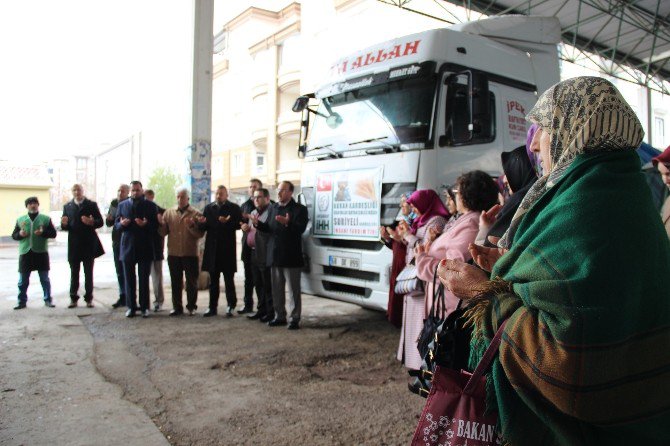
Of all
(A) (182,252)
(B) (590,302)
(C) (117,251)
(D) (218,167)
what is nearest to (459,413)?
(B) (590,302)

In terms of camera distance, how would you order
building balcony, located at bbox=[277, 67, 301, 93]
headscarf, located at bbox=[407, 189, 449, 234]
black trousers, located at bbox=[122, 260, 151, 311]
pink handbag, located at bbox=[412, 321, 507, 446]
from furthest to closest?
1. building balcony, located at bbox=[277, 67, 301, 93]
2. black trousers, located at bbox=[122, 260, 151, 311]
3. headscarf, located at bbox=[407, 189, 449, 234]
4. pink handbag, located at bbox=[412, 321, 507, 446]

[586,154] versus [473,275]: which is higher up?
[586,154]

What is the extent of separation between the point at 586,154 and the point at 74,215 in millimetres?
8371

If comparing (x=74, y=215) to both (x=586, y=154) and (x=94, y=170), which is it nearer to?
(x=586, y=154)

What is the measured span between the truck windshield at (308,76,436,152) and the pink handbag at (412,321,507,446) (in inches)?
170

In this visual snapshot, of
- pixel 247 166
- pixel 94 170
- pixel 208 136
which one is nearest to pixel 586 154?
pixel 208 136

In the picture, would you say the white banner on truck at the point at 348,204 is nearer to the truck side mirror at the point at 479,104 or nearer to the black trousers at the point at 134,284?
the truck side mirror at the point at 479,104

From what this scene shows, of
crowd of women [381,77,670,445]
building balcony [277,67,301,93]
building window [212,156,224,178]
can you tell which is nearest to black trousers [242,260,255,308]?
crowd of women [381,77,670,445]

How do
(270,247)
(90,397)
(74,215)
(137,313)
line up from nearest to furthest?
1. (90,397)
2. (270,247)
3. (137,313)
4. (74,215)

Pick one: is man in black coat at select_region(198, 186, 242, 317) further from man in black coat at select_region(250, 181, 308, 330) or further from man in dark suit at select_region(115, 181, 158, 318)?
man in black coat at select_region(250, 181, 308, 330)

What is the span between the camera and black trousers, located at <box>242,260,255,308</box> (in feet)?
26.1

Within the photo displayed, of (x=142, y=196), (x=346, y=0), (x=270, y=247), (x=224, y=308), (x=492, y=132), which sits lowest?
(x=224, y=308)

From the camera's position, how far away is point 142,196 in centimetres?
787

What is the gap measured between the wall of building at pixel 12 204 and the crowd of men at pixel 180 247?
1756 centimetres
